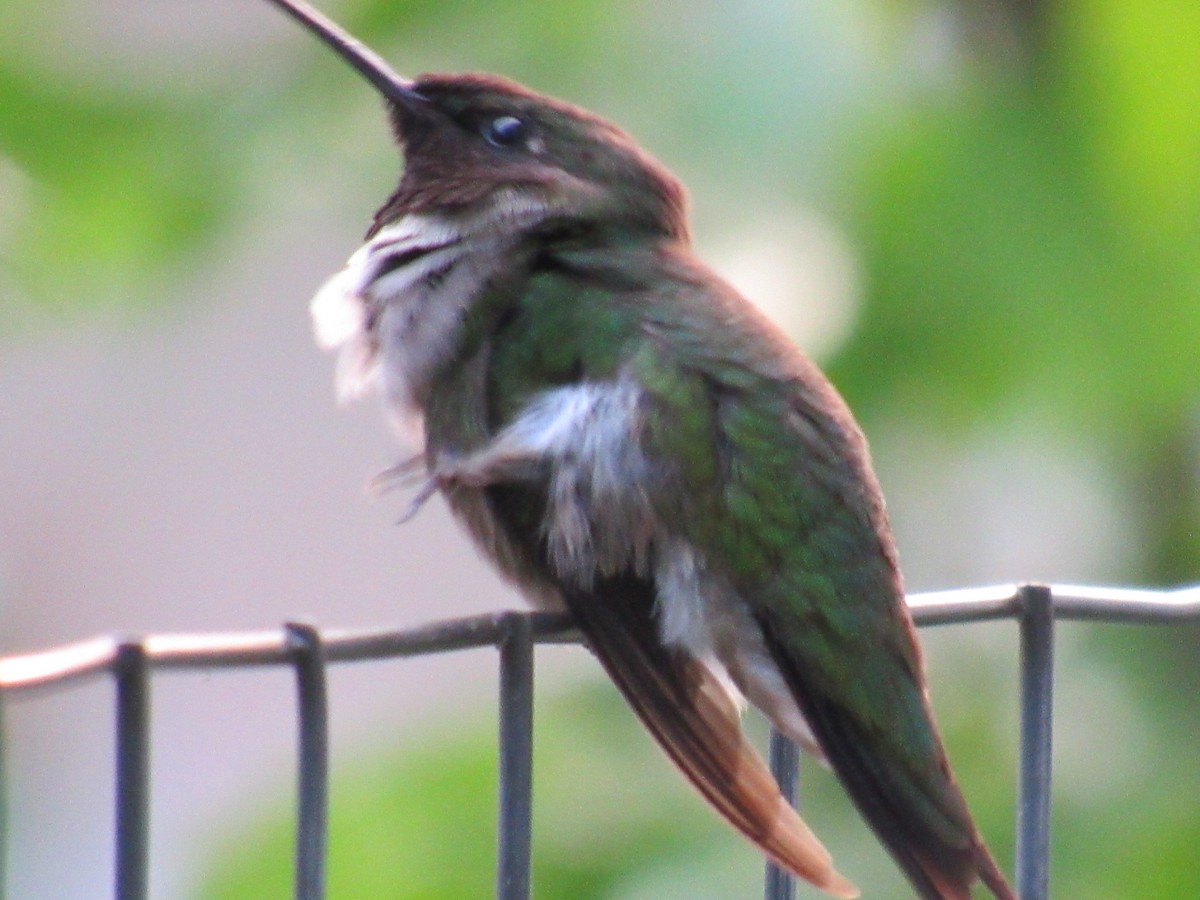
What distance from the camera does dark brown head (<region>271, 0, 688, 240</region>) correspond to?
232cm

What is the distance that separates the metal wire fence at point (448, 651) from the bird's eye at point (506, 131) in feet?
3.37

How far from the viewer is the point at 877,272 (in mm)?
3240

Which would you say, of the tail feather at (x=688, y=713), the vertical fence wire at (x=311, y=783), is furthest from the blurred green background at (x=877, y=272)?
the vertical fence wire at (x=311, y=783)

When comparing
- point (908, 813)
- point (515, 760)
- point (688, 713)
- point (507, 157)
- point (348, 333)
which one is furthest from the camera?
point (507, 157)

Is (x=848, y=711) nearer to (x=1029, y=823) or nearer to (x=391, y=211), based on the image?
(x=1029, y=823)

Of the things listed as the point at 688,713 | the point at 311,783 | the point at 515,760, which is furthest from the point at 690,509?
the point at 311,783

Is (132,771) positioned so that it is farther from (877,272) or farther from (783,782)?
(877,272)

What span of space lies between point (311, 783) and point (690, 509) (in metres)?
0.76

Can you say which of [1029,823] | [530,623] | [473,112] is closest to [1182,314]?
[473,112]

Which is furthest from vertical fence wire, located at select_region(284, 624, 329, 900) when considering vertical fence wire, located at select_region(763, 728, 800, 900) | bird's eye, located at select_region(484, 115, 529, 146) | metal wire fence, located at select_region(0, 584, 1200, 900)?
bird's eye, located at select_region(484, 115, 529, 146)

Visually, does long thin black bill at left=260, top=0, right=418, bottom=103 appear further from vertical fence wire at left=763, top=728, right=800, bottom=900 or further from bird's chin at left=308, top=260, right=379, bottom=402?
vertical fence wire at left=763, top=728, right=800, bottom=900

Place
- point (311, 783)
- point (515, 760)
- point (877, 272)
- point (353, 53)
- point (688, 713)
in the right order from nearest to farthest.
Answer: point (311, 783)
point (515, 760)
point (688, 713)
point (353, 53)
point (877, 272)

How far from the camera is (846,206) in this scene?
10.8ft

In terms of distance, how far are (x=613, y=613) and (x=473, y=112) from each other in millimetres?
1055
